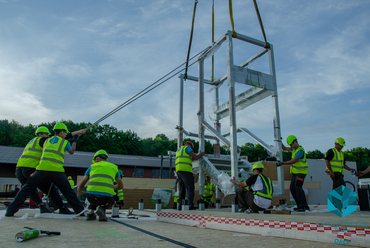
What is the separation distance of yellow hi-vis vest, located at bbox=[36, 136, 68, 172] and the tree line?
39665 mm

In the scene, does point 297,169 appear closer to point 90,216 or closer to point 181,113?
point 181,113

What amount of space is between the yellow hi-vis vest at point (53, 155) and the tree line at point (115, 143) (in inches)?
1562

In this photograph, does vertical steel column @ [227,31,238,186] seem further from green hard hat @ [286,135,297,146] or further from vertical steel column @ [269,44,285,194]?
vertical steel column @ [269,44,285,194]

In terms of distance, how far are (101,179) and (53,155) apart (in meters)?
0.99

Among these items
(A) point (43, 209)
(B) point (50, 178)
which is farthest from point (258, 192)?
(A) point (43, 209)

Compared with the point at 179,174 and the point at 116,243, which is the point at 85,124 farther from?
the point at 116,243

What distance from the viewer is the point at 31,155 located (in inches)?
193

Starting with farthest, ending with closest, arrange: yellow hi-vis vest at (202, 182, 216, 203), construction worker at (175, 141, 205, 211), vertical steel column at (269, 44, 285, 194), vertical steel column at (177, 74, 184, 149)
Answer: yellow hi-vis vest at (202, 182, 216, 203) → vertical steel column at (177, 74, 184, 149) → vertical steel column at (269, 44, 285, 194) → construction worker at (175, 141, 205, 211)

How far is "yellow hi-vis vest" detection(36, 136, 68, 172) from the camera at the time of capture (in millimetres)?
4441

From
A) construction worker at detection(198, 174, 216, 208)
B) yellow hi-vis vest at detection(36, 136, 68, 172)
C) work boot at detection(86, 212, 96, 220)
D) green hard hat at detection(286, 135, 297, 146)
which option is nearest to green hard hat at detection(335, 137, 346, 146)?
green hard hat at detection(286, 135, 297, 146)

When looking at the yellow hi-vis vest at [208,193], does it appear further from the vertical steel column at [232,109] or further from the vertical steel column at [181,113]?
the vertical steel column at [232,109]

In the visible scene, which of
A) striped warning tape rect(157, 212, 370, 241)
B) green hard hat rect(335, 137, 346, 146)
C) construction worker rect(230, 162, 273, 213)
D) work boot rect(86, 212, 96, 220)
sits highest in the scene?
green hard hat rect(335, 137, 346, 146)

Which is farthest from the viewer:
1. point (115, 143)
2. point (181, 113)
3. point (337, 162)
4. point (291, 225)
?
point (115, 143)

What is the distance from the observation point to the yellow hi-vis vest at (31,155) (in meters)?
4.83
